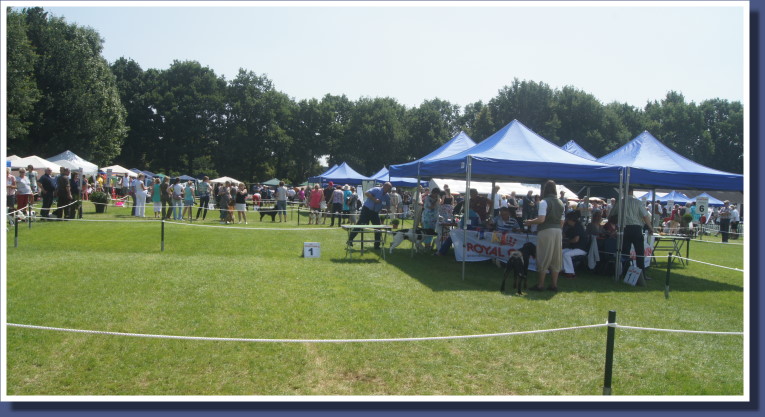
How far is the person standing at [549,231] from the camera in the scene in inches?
353

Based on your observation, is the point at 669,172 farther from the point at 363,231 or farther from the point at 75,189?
the point at 75,189

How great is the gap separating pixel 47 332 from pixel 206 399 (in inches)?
134

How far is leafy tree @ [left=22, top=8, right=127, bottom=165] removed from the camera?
37.8 meters

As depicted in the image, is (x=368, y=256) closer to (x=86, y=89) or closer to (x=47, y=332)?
(x=47, y=332)

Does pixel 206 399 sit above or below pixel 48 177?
below

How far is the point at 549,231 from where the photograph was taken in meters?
9.09

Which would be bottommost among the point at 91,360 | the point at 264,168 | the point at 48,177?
the point at 91,360

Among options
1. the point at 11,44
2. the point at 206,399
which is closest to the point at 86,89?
the point at 11,44

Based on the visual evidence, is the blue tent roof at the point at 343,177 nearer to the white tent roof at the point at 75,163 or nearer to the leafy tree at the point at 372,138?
the white tent roof at the point at 75,163

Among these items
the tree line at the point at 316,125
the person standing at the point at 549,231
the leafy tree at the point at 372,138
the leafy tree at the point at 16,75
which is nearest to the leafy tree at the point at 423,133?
the tree line at the point at 316,125

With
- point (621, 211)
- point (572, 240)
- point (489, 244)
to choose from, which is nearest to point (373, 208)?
point (489, 244)

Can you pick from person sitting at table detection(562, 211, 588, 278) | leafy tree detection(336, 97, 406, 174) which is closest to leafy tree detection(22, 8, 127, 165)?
leafy tree detection(336, 97, 406, 174)

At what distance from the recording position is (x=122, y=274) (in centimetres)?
934

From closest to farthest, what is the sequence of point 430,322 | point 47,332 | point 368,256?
point 47,332, point 430,322, point 368,256
